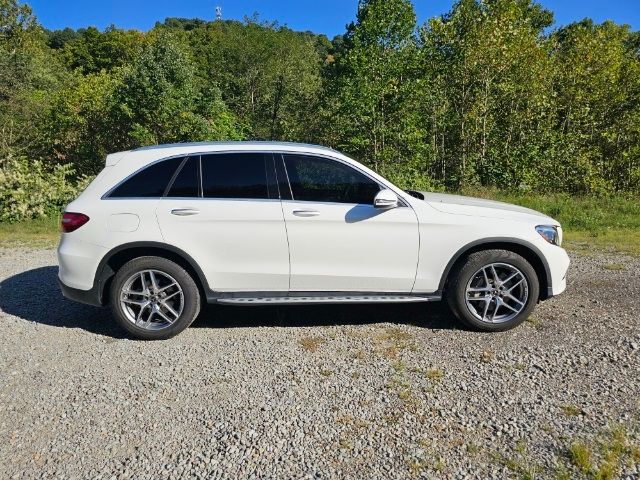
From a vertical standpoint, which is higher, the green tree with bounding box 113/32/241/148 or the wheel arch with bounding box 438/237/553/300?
the green tree with bounding box 113/32/241/148

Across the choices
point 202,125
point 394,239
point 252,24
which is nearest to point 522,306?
point 394,239

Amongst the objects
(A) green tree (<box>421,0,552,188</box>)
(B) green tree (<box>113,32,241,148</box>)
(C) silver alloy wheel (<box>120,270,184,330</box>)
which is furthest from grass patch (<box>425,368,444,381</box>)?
(B) green tree (<box>113,32,241,148</box>)

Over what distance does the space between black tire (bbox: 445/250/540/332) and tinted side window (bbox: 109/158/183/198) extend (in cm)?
273

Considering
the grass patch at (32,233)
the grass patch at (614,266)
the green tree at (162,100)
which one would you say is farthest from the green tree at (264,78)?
the grass patch at (614,266)

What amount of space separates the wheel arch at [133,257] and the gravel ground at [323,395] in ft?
1.63

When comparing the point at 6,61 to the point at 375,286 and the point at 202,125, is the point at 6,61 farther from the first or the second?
the point at 375,286

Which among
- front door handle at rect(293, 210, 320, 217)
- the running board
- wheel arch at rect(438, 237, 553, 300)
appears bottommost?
the running board

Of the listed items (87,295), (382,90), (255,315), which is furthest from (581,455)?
(382,90)

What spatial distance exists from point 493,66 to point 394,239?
1330cm

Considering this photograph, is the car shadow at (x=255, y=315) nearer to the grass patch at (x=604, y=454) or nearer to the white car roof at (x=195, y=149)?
the white car roof at (x=195, y=149)

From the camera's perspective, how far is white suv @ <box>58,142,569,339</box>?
4.21m

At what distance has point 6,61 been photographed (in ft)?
67.9

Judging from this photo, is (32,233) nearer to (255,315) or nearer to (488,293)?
(255,315)

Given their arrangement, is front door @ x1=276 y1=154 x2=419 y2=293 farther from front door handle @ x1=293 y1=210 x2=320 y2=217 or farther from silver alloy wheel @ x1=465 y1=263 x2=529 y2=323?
silver alloy wheel @ x1=465 y1=263 x2=529 y2=323
